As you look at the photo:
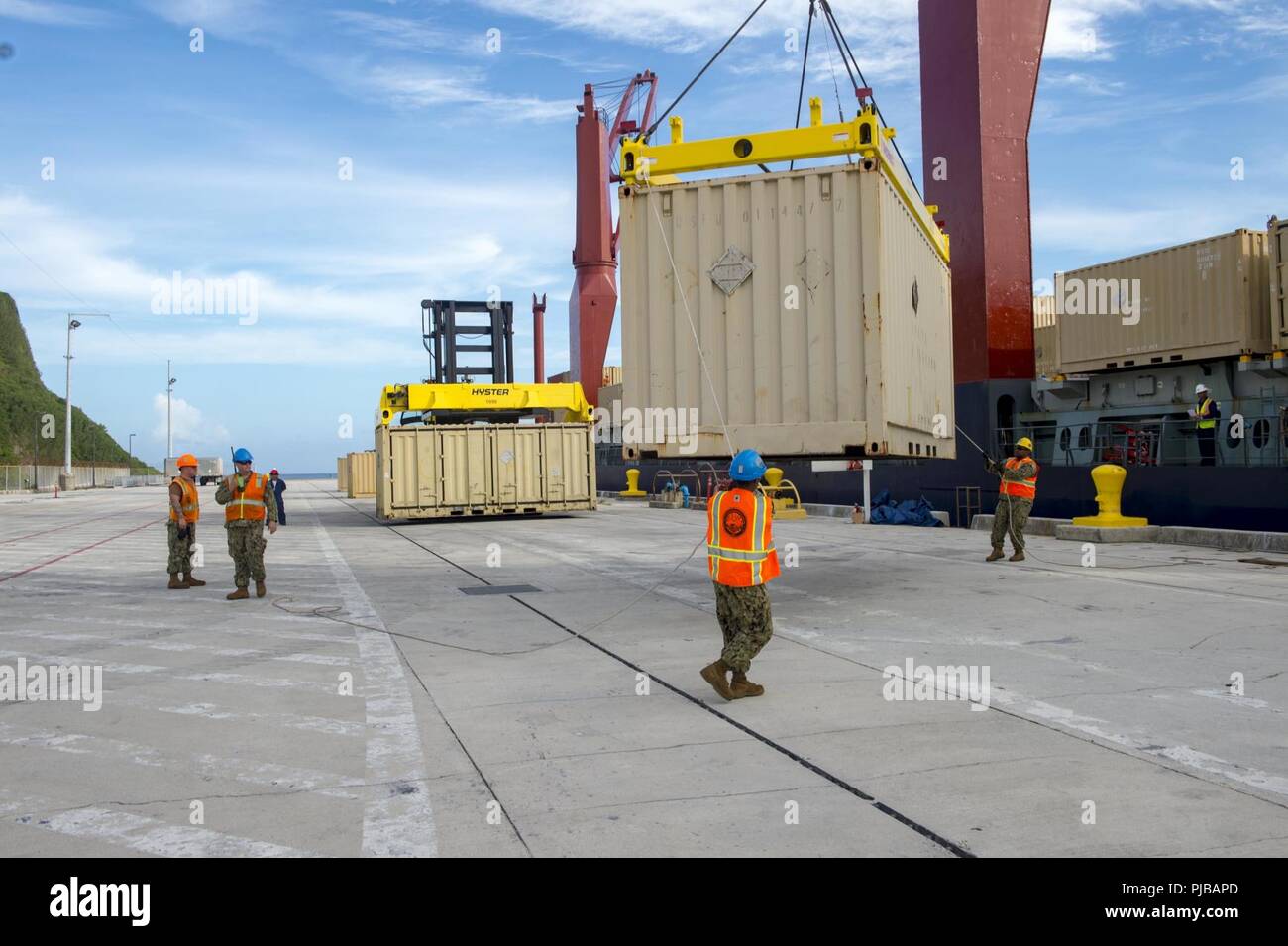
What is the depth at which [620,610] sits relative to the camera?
11.7 meters

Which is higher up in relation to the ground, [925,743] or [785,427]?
[785,427]

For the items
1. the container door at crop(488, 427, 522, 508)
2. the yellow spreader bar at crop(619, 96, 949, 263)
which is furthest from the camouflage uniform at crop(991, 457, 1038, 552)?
the container door at crop(488, 427, 522, 508)

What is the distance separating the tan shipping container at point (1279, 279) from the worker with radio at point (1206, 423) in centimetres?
165

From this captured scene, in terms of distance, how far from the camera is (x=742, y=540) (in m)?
7.31

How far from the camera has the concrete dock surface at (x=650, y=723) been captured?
4.71 m

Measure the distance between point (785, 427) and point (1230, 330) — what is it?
13472 millimetres
